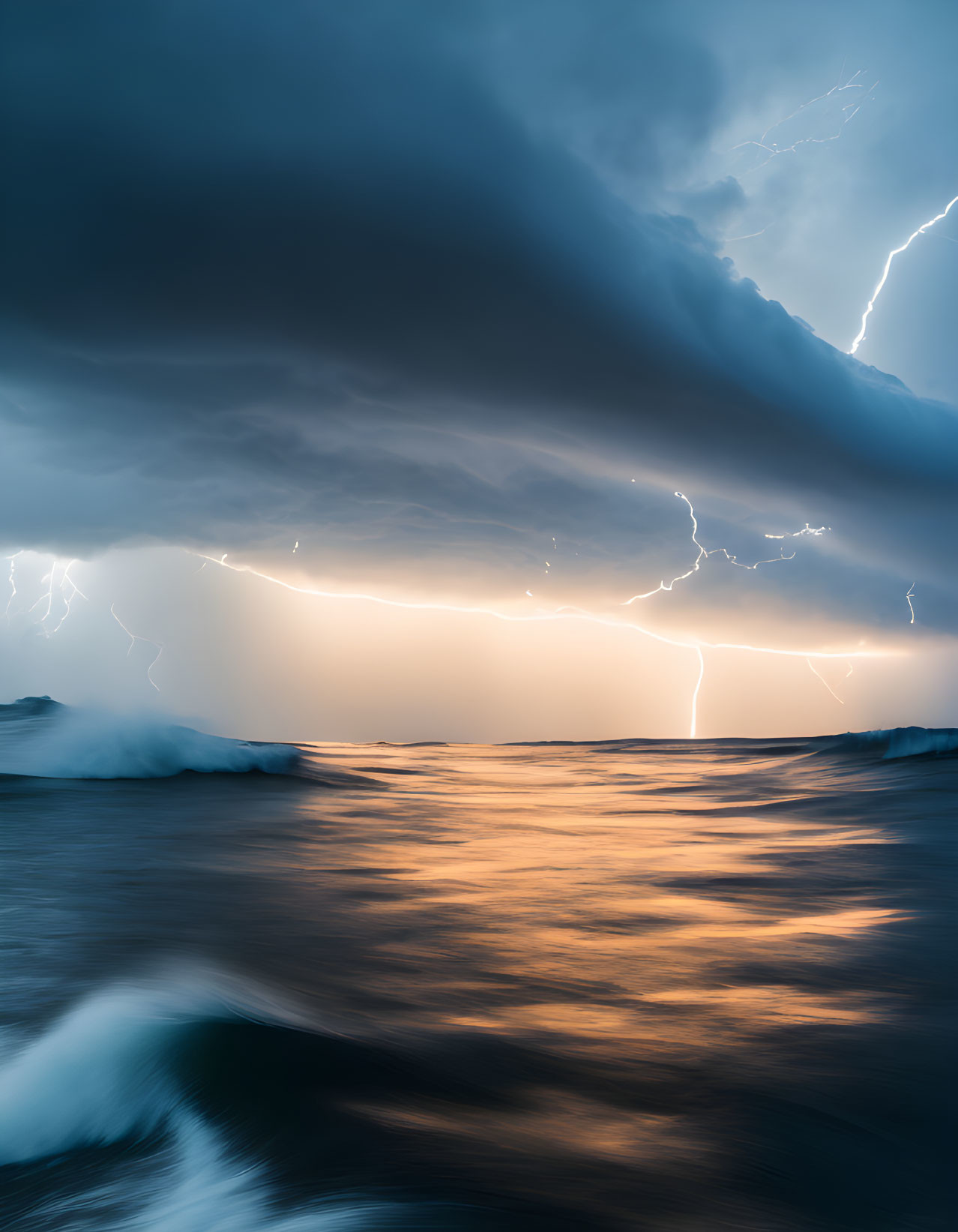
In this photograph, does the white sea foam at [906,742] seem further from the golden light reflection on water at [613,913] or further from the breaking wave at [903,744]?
the golden light reflection on water at [613,913]

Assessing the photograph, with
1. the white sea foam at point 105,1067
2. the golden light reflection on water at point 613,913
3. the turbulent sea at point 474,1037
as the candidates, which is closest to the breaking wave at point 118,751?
the golden light reflection on water at point 613,913

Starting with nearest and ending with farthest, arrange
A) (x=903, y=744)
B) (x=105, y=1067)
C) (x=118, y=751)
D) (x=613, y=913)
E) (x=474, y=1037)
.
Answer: (x=105, y=1067) < (x=474, y=1037) < (x=613, y=913) < (x=118, y=751) < (x=903, y=744)

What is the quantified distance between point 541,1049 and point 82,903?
2.81 metres

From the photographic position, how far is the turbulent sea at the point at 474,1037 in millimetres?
1403

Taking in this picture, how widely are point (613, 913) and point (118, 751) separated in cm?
1164

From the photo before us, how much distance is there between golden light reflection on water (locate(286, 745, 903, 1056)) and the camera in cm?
264

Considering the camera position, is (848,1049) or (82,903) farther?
(82,903)

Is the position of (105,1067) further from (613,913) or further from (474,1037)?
(613,913)

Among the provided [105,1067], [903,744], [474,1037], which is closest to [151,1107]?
[105,1067]

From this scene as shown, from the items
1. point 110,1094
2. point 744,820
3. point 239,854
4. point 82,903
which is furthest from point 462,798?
point 110,1094

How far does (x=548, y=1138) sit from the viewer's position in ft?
5.45

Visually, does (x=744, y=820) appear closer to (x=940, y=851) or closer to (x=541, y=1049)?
(x=940, y=851)

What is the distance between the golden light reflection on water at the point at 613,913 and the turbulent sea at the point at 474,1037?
3 centimetres

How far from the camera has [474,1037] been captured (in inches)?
92.3
